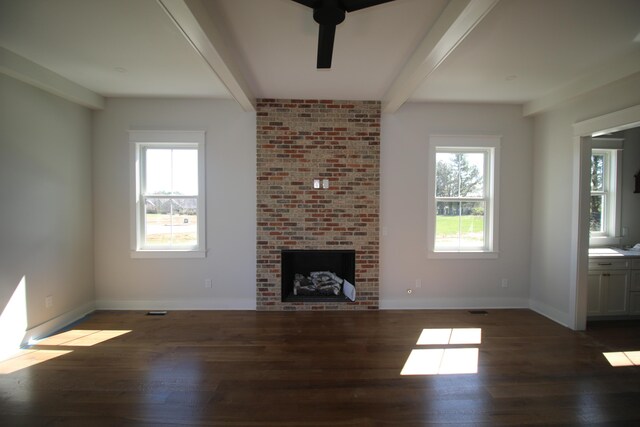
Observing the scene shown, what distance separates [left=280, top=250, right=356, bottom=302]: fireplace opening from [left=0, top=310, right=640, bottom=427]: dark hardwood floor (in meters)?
0.53

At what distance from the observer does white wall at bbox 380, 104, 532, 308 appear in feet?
13.3

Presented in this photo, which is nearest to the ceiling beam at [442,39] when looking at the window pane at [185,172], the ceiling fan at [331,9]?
the ceiling fan at [331,9]

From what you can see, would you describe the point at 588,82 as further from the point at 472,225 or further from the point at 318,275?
the point at 318,275

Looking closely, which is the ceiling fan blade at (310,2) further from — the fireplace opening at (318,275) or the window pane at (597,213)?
the window pane at (597,213)

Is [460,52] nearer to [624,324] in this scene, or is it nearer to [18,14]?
[18,14]

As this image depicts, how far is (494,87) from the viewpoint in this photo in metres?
3.46

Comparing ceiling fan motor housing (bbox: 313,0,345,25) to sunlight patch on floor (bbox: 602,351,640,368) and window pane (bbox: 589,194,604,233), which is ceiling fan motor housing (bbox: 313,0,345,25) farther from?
window pane (bbox: 589,194,604,233)

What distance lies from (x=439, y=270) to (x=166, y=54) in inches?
161

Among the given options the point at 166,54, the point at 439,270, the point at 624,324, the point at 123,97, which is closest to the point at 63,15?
the point at 166,54

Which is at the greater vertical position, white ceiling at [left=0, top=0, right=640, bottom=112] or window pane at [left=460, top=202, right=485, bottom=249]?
white ceiling at [left=0, top=0, right=640, bottom=112]

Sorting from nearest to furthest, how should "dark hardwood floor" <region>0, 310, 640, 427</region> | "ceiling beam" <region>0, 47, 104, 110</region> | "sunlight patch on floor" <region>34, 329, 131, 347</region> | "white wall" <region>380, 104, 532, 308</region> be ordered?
"dark hardwood floor" <region>0, 310, 640, 427</region> < "ceiling beam" <region>0, 47, 104, 110</region> < "sunlight patch on floor" <region>34, 329, 131, 347</region> < "white wall" <region>380, 104, 532, 308</region>

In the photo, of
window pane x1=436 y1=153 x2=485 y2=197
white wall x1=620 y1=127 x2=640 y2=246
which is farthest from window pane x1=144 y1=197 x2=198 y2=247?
white wall x1=620 y1=127 x2=640 y2=246

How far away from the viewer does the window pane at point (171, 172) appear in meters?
4.04

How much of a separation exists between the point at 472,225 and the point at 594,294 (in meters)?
1.59
